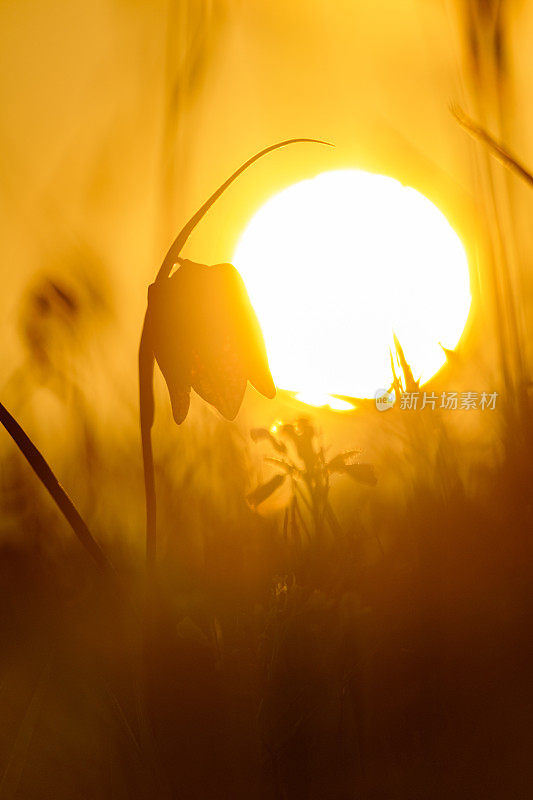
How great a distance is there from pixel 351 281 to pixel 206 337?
24 centimetres

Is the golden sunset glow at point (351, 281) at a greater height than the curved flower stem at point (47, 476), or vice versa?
the golden sunset glow at point (351, 281)

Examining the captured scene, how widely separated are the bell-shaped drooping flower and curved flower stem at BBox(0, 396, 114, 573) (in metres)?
0.08

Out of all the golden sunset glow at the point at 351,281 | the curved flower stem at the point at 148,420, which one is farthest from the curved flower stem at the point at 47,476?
the golden sunset glow at the point at 351,281

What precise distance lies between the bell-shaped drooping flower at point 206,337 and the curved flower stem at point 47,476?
84mm

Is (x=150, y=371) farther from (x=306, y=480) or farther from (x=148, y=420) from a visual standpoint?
(x=306, y=480)

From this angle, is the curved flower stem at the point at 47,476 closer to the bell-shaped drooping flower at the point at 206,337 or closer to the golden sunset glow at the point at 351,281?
the bell-shaped drooping flower at the point at 206,337

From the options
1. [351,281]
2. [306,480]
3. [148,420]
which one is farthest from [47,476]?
[351,281]

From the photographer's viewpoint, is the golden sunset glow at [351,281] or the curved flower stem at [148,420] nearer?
the curved flower stem at [148,420]

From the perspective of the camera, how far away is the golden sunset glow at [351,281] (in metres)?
0.59

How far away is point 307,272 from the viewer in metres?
0.62

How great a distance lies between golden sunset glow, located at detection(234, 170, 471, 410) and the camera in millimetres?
586

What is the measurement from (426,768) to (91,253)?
478 mm

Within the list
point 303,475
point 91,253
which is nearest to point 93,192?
point 91,253

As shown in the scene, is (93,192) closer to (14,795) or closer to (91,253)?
(91,253)
